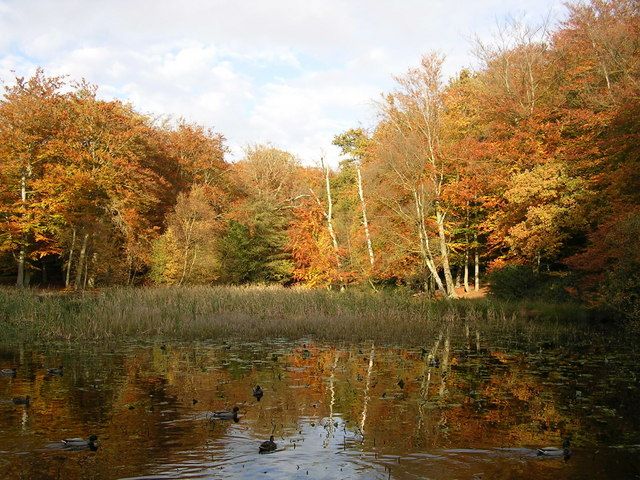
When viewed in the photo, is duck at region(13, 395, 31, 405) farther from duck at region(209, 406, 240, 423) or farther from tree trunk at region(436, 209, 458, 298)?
tree trunk at region(436, 209, 458, 298)

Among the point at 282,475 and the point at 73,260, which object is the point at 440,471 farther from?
the point at 73,260

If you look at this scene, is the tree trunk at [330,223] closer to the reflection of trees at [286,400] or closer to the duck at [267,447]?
the reflection of trees at [286,400]

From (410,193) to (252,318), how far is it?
622 inches

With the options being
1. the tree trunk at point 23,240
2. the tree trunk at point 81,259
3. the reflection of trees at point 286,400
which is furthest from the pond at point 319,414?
the tree trunk at point 23,240

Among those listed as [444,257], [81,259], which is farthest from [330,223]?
[81,259]

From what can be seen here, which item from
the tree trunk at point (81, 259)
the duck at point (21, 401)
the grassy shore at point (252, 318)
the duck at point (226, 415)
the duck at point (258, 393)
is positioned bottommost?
the duck at point (226, 415)

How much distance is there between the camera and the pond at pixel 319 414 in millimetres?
6199

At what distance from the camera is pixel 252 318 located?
17.8 meters

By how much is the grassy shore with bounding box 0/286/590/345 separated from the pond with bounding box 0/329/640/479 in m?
2.28

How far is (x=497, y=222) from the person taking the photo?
92.9ft

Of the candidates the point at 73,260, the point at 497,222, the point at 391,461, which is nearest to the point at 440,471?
the point at 391,461

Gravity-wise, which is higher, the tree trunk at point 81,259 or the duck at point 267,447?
the tree trunk at point 81,259

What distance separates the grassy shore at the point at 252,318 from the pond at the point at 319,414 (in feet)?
7.49

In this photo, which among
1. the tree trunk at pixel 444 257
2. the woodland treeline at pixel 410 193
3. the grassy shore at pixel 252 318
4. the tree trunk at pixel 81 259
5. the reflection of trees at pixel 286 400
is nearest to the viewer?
the reflection of trees at pixel 286 400
